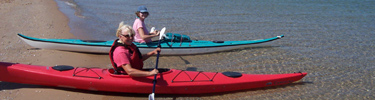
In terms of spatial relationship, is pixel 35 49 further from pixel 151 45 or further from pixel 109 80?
pixel 109 80

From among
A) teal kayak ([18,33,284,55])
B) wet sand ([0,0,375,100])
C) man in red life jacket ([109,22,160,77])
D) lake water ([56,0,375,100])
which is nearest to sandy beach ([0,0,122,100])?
wet sand ([0,0,375,100])

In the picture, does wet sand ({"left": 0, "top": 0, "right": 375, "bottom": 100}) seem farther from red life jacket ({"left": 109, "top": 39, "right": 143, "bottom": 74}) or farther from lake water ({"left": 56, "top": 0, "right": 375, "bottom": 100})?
red life jacket ({"left": 109, "top": 39, "right": 143, "bottom": 74})

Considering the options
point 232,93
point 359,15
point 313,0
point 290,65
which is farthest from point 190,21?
point 313,0

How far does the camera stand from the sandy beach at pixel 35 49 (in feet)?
13.3

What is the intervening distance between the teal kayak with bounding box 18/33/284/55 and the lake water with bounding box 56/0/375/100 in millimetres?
173

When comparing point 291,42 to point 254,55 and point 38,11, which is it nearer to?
point 254,55

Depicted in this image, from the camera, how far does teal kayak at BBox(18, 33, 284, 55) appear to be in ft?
18.6

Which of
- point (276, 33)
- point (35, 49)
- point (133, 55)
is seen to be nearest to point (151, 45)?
point (133, 55)

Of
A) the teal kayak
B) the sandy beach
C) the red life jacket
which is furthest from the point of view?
the teal kayak

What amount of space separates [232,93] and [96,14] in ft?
25.3

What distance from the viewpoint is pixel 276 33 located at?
26.5ft

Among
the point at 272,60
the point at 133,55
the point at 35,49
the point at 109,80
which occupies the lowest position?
the point at 272,60

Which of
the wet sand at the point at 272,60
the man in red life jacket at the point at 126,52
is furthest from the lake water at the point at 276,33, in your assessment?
the man in red life jacket at the point at 126,52

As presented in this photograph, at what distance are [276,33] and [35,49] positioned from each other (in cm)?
634
